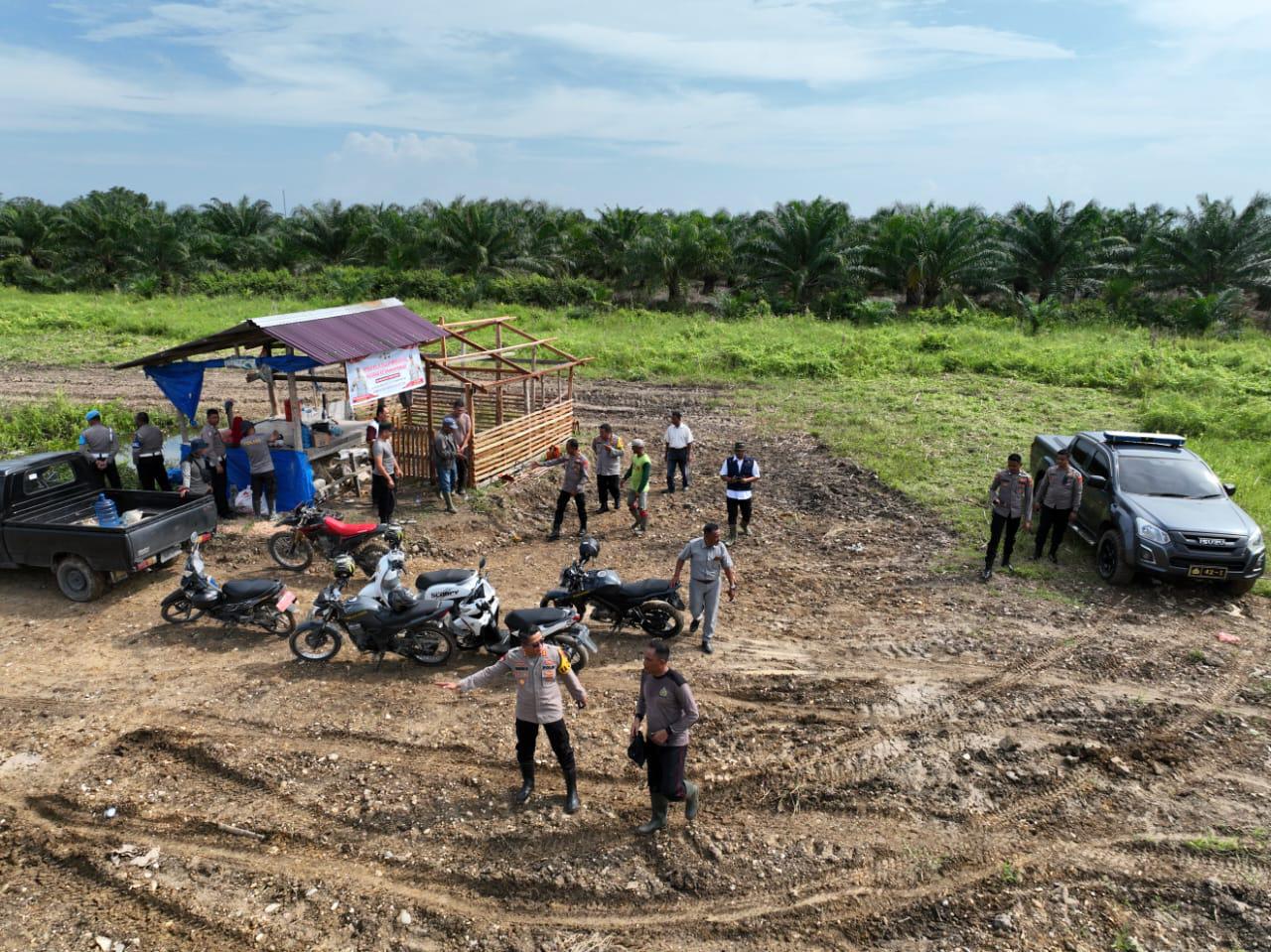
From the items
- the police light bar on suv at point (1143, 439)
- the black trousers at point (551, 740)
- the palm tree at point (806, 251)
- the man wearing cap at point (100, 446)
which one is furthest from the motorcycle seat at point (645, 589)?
the palm tree at point (806, 251)

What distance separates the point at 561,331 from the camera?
1222 inches

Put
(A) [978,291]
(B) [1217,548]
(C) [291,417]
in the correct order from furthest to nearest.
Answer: (A) [978,291] < (C) [291,417] < (B) [1217,548]

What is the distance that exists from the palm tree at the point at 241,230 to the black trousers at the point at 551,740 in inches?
1653

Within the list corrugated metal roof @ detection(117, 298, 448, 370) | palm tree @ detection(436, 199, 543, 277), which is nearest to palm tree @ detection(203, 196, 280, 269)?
palm tree @ detection(436, 199, 543, 277)

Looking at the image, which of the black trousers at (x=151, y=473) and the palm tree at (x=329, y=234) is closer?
the black trousers at (x=151, y=473)

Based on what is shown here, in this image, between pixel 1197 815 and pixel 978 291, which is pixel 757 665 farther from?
pixel 978 291

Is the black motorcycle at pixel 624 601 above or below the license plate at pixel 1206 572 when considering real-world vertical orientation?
below

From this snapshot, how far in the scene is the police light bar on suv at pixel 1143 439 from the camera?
11.9 m

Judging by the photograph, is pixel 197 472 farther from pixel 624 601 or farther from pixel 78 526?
pixel 624 601

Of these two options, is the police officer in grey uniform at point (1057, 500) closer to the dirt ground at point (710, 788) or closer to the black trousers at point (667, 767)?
the dirt ground at point (710, 788)

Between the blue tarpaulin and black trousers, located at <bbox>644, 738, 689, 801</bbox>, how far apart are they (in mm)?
8688

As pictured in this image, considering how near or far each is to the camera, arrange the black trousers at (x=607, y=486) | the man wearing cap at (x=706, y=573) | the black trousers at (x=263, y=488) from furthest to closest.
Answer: the black trousers at (x=607, y=486)
the black trousers at (x=263, y=488)
the man wearing cap at (x=706, y=573)

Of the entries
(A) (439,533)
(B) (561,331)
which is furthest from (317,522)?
(B) (561,331)

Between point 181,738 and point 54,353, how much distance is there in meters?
25.3
